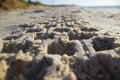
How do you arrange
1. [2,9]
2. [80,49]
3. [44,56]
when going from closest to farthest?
[44,56] → [80,49] → [2,9]

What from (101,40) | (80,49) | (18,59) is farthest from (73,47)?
(18,59)

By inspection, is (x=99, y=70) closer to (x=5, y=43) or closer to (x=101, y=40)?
(x=101, y=40)

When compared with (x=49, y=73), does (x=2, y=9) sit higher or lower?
lower

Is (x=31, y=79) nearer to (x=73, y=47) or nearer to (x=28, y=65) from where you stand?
(x=28, y=65)

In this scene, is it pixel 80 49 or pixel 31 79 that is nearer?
pixel 31 79

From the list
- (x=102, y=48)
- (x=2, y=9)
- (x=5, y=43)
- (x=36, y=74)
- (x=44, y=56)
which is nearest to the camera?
(x=36, y=74)

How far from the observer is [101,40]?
3.24 metres

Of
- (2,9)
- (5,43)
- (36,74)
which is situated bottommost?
(2,9)

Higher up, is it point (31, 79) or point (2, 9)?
point (31, 79)

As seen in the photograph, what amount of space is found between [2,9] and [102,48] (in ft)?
57.5

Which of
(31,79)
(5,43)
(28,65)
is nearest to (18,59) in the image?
(28,65)

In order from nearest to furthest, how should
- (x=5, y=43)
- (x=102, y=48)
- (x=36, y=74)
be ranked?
(x=36, y=74)
(x=102, y=48)
(x=5, y=43)

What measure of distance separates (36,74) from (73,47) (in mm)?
896

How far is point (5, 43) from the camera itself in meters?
3.33
